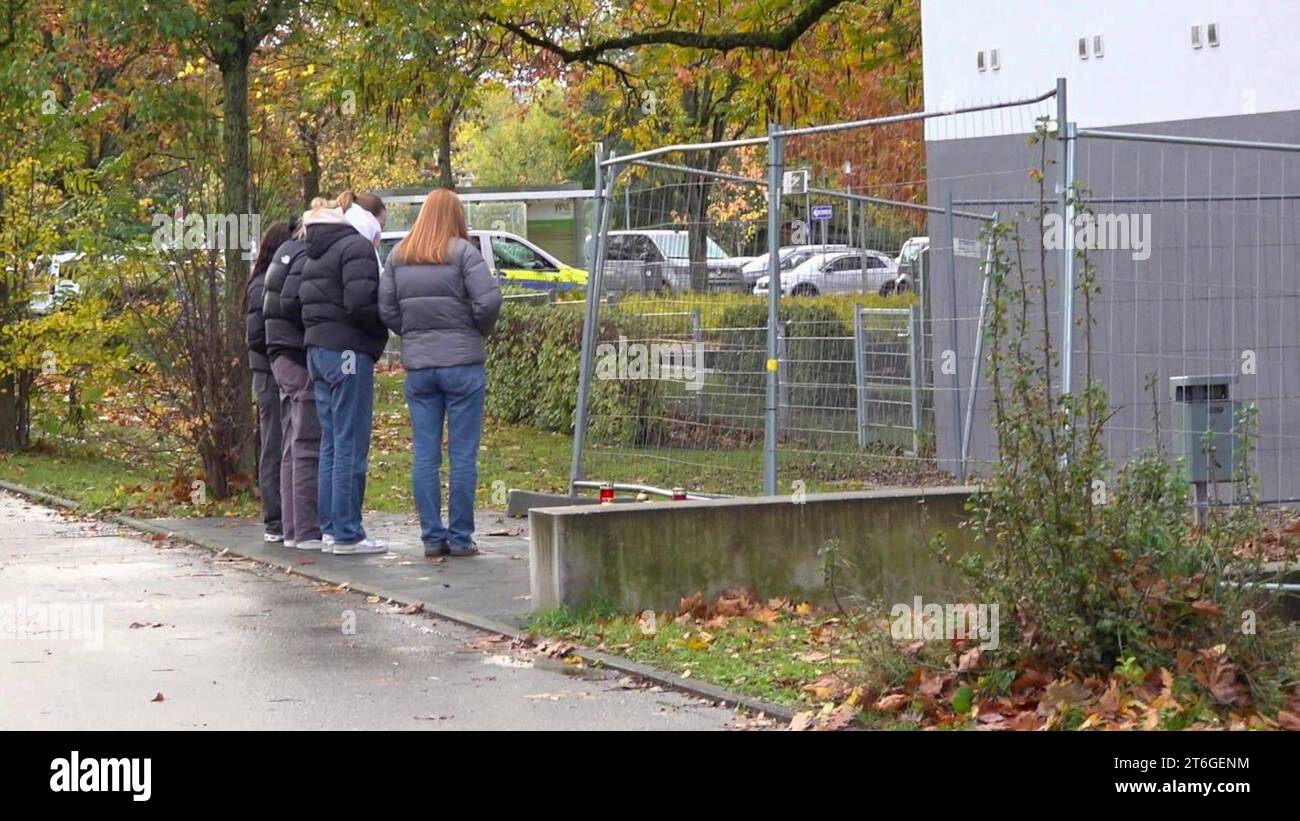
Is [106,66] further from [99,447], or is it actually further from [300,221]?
[300,221]

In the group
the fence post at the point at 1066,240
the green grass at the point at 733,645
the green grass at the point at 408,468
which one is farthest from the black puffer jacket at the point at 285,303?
the fence post at the point at 1066,240

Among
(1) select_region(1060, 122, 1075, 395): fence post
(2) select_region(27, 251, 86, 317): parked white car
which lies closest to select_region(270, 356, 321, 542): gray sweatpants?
(1) select_region(1060, 122, 1075, 395): fence post

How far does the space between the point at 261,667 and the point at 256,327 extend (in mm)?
4620

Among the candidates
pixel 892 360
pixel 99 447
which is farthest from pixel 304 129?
pixel 892 360

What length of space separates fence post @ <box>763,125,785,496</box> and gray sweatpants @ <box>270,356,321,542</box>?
2993 millimetres

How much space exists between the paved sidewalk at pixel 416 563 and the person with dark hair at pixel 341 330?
489mm

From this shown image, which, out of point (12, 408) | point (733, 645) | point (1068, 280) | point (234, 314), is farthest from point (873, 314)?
point (12, 408)

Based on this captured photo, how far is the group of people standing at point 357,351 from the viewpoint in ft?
36.5

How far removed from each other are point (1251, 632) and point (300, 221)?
712cm

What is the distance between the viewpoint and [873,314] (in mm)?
10516

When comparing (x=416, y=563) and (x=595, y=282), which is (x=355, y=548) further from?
(x=595, y=282)

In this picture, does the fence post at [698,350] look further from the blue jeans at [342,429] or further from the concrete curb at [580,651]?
the concrete curb at [580,651]

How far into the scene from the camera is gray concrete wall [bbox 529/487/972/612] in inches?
349

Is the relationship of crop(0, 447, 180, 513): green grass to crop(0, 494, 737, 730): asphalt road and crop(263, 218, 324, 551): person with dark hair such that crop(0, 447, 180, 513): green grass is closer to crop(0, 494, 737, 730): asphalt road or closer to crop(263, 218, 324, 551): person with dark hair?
crop(263, 218, 324, 551): person with dark hair
